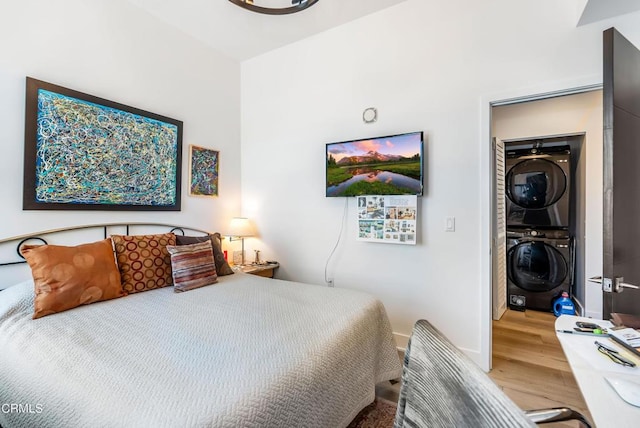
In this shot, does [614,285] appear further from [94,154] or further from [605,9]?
[94,154]

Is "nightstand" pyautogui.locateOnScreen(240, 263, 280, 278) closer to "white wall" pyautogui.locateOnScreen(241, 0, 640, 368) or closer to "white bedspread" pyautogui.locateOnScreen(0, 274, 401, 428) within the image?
"white wall" pyautogui.locateOnScreen(241, 0, 640, 368)

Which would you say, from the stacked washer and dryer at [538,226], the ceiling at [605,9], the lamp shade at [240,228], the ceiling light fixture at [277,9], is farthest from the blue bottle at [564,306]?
the ceiling light fixture at [277,9]

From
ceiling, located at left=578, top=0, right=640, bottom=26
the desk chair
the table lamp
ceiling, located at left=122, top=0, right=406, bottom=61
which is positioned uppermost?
ceiling, located at left=122, top=0, right=406, bottom=61

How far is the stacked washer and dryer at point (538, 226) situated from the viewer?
3543 mm

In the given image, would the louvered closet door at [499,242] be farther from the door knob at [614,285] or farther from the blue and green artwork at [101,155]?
the blue and green artwork at [101,155]

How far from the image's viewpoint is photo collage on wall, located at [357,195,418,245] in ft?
8.34

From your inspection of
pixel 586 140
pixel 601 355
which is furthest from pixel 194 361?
pixel 586 140

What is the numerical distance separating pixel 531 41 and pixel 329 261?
2471 millimetres

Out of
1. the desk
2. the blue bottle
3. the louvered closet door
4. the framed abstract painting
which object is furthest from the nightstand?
the blue bottle

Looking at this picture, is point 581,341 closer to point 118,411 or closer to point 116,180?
point 118,411

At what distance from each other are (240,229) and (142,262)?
1.20 metres

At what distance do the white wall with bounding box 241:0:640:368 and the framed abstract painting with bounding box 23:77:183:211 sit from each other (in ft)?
3.77

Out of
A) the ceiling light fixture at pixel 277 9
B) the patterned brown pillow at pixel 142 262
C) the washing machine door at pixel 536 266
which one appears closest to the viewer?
the ceiling light fixture at pixel 277 9

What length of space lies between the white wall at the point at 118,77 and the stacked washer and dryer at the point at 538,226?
364 cm
